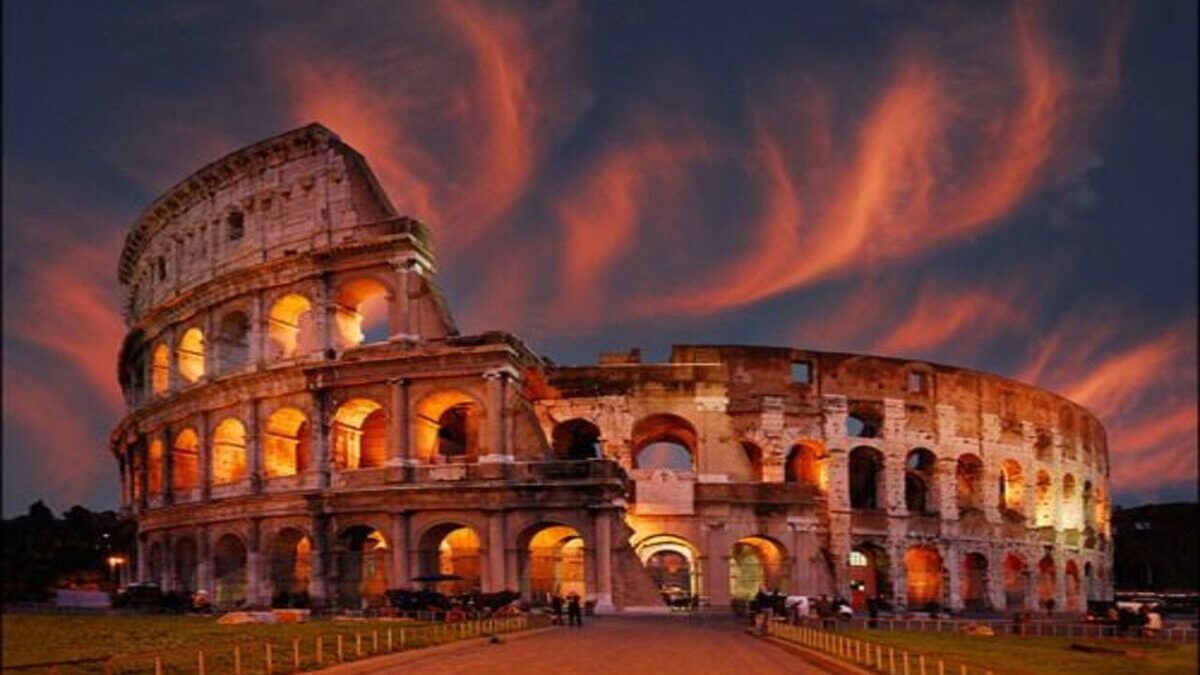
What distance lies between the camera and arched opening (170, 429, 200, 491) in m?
53.1

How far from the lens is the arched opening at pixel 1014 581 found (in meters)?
59.8

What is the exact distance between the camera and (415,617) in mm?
37188

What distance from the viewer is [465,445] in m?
53.2

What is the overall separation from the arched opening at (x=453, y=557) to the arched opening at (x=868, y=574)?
1750cm

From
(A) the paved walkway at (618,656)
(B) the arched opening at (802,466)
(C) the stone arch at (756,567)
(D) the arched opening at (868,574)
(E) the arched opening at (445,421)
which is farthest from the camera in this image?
(B) the arched opening at (802,466)

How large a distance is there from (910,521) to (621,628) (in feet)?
81.8

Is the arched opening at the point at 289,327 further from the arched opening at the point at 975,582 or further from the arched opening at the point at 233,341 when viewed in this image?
the arched opening at the point at 975,582

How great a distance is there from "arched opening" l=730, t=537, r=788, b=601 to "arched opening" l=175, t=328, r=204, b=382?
24531mm

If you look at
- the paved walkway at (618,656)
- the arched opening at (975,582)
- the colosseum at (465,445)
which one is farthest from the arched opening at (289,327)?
the arched opening at (975,582)

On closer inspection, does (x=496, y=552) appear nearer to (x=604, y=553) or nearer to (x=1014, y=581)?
(x=604, y=553)

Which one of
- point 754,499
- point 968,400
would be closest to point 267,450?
point 754,499

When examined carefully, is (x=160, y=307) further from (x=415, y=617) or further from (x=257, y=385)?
(x=415, y=617)

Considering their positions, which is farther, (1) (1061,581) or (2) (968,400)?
(1) (1061,581)

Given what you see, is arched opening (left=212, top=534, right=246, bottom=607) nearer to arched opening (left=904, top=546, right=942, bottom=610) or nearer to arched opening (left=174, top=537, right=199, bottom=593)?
arched opening (left=174, top=537, right=199, bottom=593)
